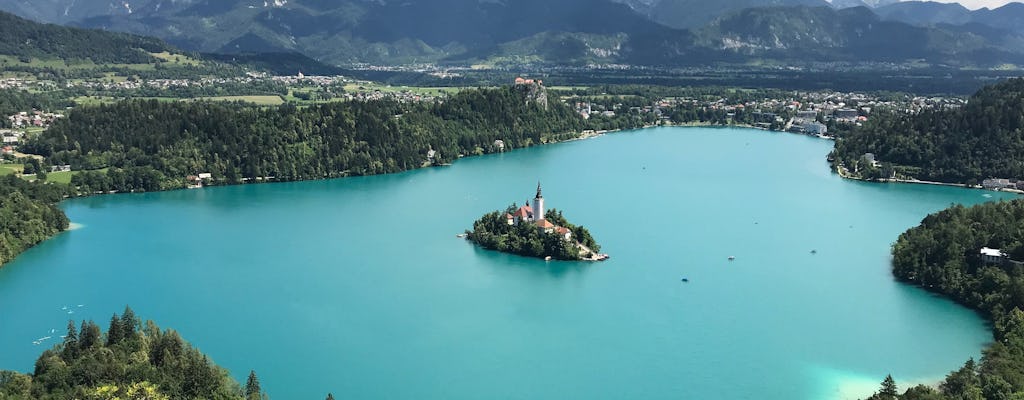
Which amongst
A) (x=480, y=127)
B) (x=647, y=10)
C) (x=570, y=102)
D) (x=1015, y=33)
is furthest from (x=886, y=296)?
(x=647, y=10)

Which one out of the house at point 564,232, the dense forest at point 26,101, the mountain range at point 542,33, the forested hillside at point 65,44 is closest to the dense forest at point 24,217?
the house at point 564,232

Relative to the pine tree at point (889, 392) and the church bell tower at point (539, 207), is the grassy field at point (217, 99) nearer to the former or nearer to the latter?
the church bell tower at point (539, 207)

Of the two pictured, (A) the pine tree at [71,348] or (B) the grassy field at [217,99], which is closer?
(A) the pine tree at [71,348]

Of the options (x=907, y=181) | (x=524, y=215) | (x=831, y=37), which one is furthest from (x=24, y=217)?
(x=831, y=37)

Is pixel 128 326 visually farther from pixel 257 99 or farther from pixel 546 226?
pixel 257 99

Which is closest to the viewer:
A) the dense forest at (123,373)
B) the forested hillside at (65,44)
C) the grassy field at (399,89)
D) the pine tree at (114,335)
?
the dense forest at (123,373)
